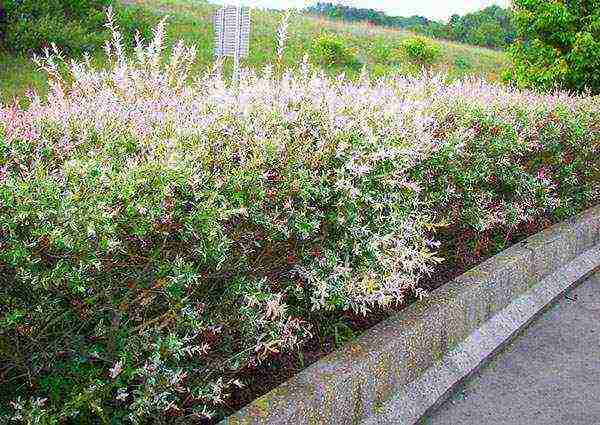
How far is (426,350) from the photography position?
4.25 meters

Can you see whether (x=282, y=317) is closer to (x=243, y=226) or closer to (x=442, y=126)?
(x=243, y=226)

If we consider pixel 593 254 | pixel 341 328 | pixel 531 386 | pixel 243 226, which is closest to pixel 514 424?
pixel 531 386

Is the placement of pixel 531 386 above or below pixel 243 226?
below

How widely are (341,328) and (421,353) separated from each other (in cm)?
46

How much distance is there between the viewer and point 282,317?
3.63 m

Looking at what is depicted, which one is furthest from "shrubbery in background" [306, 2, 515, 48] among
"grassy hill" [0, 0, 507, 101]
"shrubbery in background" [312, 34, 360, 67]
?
"shrubbery in background" [312, 34, 360, 67]

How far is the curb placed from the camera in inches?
133

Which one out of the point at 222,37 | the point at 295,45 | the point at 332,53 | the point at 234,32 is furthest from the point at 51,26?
the point at 295,45

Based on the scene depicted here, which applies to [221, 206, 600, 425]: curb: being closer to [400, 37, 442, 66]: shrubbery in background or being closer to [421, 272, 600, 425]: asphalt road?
[421, 272, 600, 425]: asphalt road

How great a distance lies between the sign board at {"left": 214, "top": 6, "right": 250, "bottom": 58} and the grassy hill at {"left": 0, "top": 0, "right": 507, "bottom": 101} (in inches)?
348

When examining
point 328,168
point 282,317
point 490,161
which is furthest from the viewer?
point 490,161

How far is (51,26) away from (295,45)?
39.9 feet

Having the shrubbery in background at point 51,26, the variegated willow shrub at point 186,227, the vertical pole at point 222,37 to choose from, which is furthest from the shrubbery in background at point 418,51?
the variegated willow shrub at point 186,227

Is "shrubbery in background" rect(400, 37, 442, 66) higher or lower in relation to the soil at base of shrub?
lower
